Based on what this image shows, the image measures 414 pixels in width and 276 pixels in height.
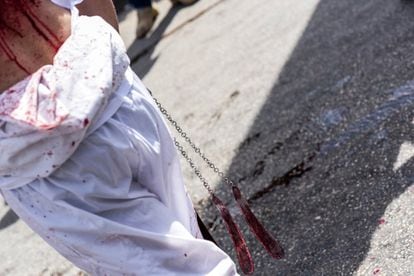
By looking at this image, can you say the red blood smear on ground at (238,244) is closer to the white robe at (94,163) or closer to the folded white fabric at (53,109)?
the white robe at (94,163)

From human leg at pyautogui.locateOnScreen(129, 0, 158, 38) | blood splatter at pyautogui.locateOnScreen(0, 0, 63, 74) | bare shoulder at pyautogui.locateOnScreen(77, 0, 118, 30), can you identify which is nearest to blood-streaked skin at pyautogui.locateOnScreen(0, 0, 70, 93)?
blood splatter at pyautogui.locateOnScreen(0, 0, 63, 74)

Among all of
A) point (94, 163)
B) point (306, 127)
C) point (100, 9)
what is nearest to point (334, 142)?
point (306, 127)

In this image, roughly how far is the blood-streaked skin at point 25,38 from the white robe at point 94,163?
2.0 inches

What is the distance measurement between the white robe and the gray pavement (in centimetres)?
104

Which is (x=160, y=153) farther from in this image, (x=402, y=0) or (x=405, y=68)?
(x=402, y=0)

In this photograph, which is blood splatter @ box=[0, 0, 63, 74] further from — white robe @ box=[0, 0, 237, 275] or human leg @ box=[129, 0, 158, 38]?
human leg @ box=[129, 0, 158, 38]

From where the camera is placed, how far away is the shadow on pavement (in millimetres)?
2729

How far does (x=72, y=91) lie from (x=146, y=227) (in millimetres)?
348

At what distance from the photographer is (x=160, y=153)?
5.69 feet

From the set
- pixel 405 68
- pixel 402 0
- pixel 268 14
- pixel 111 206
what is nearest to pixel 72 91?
pixel 111 206

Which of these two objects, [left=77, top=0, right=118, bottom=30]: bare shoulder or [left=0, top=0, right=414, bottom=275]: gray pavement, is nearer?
[left=77, top=0, right=118, bottom=30]: bare shoulder

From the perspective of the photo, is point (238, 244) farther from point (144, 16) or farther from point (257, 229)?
point (144, 16)

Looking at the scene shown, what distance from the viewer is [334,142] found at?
3.26 meters

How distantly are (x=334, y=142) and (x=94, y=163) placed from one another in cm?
184
